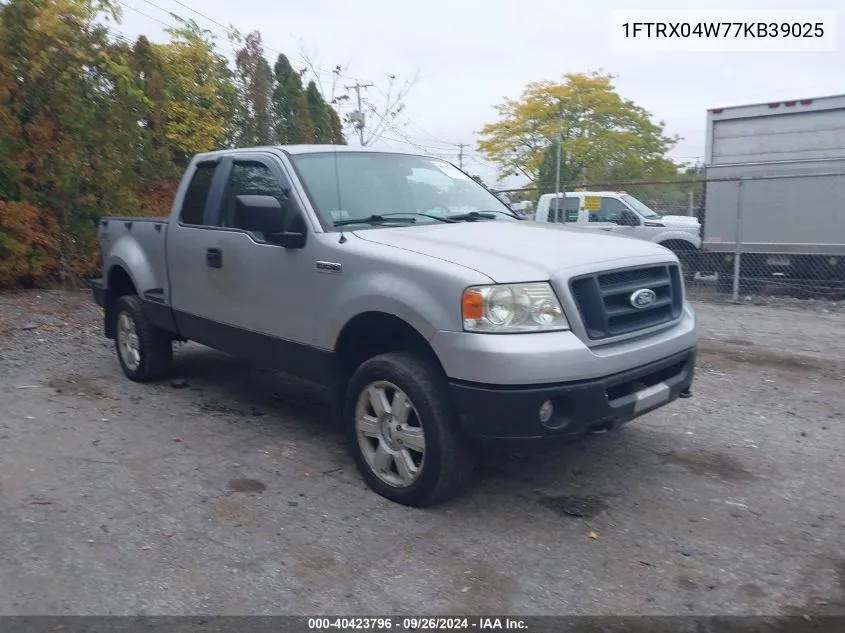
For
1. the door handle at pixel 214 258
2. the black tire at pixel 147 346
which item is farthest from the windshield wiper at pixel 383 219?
the black tire at pixel 147 346

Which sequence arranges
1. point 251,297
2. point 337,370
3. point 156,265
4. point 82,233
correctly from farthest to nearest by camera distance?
point 82,233, point 156,265, point 251,297, point 337,370

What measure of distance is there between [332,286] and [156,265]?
247 centimetres

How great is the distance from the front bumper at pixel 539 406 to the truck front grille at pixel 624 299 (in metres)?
0.27

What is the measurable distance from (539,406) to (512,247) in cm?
95

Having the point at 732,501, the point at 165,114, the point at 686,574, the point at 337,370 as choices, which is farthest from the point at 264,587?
the point at 165,114

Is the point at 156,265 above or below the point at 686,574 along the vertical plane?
above

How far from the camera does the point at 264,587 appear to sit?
3.44 m

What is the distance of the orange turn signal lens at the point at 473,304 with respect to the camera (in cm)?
376

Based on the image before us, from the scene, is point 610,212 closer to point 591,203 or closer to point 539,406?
point 591,203

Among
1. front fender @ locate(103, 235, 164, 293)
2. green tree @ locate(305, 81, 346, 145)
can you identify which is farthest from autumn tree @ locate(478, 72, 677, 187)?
front fender @ locate(103, 235, 164, 293)

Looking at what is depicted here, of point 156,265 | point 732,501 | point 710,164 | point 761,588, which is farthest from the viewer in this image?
point 710,164

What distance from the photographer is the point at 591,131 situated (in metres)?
35.9

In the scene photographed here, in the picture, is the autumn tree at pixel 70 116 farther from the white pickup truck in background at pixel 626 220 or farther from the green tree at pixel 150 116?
the white pickup truck in background at pixel 626 220

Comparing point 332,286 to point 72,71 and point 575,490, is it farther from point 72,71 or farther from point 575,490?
point 72,71
